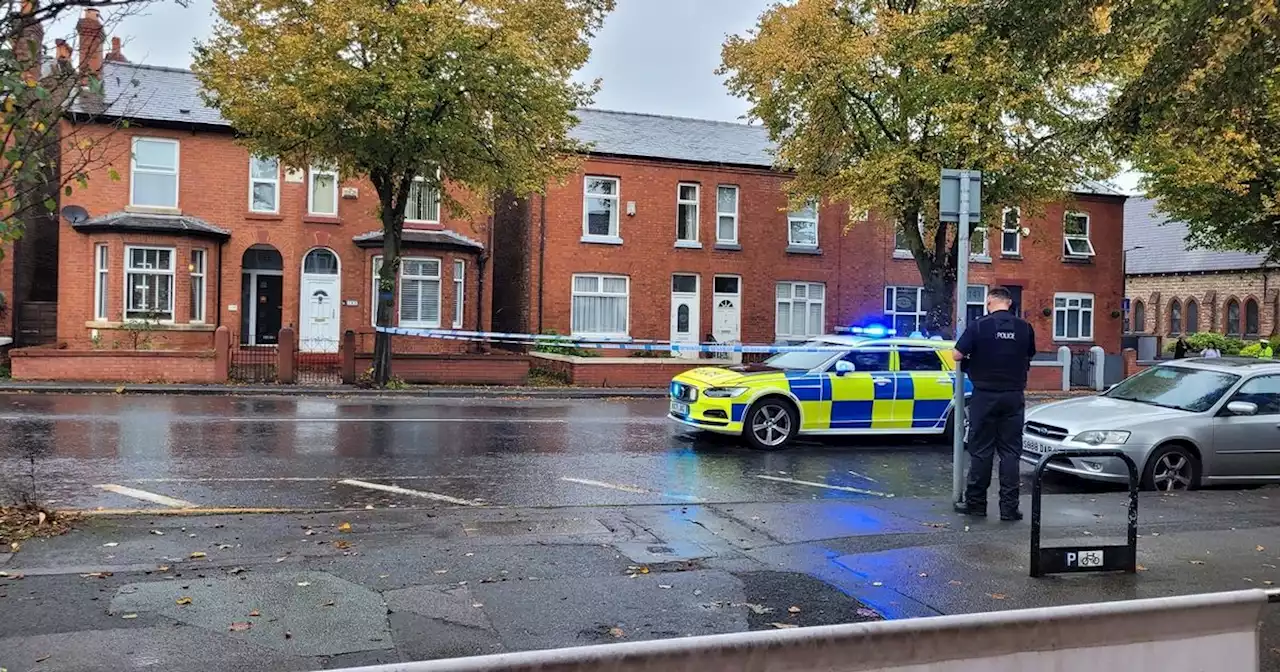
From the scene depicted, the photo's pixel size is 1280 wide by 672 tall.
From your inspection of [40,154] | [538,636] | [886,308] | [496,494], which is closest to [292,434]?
[496,494]

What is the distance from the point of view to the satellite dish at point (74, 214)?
23297mm

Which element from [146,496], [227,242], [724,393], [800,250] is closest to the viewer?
[146,496]

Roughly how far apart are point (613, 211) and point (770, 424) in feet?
53.8

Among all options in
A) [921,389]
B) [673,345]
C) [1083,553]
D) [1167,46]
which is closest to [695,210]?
[673,345]

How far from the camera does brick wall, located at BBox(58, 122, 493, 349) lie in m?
23.4

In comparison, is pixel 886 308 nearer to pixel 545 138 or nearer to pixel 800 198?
pixel 800 198

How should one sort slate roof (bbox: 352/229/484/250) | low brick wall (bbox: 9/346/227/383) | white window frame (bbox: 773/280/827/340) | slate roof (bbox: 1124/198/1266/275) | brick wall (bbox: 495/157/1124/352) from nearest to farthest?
low brick wall (bbox: 9/346/227/383) → slate roof (bbox: 352/229/484/250) → brick wall (bbox: 495/157/1124/352) → white window frame (bbox: 773/280/827/340) → slate roof (bbox: 1124/198/1266/275)

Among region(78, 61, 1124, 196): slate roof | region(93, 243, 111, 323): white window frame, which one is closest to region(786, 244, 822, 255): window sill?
region(78, 61, 1124, 196): slate roof

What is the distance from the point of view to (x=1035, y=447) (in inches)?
400

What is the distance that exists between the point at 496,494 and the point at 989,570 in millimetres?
4459

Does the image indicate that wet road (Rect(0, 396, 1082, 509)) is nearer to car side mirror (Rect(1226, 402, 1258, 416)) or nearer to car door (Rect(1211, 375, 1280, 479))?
car door (Rect(1211, 375, 1280, 479))

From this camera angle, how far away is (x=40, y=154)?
6.23 m

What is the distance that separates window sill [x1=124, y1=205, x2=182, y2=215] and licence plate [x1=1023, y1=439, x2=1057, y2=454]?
2174 cm

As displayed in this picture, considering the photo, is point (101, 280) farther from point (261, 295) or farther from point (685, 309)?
point (685, 309)
